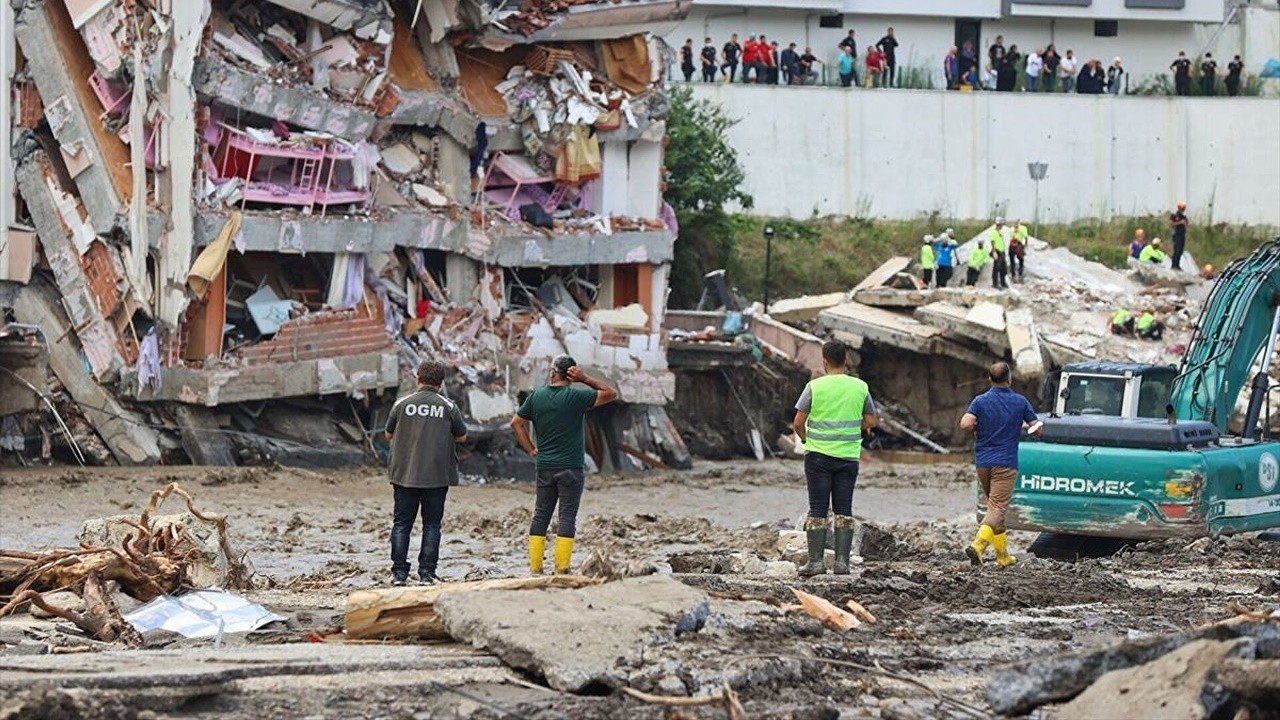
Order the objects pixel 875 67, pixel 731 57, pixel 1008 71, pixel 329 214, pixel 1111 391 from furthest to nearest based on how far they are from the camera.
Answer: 1. pixel 1008 71
2. pixel 875 67
3. pixel 731 57
4. pixel 329 214
5. pixel 1111 391

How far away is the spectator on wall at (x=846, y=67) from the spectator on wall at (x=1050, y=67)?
488 centimetres

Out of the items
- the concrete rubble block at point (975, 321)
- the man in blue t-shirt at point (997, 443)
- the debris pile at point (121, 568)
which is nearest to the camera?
the debris pile at point (121, 568)

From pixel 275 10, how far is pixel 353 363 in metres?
5.11

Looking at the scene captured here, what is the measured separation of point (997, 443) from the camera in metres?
16.4

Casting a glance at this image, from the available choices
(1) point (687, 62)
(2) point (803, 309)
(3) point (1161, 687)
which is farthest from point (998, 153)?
(3) point (1161, 687)

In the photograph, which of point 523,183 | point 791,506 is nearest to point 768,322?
point 523,183

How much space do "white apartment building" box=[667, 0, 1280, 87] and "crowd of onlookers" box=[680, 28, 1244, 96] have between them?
1.67 feet

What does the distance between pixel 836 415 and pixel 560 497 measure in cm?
203

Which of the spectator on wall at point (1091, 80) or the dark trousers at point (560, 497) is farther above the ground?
the spectator on wall at point (1091, 80)

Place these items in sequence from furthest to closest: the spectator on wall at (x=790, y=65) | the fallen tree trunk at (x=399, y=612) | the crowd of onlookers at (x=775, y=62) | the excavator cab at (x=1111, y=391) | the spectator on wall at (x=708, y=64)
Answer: the spectator on wall at (x=790, y=65) → the crowd of onlookers at (x=775, y=62) → the spectator on wall at (x=708, y=64) → the excavator cab at (x=1111, y=391) → the fallen tree trunk at (x=399, y=612)

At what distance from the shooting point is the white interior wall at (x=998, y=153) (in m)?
48.9

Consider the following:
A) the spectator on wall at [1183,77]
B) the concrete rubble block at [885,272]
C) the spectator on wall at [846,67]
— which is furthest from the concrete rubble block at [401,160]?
the spectator on wall at [1183,77]

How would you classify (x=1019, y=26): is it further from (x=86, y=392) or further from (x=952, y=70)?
(x=86, y=392)

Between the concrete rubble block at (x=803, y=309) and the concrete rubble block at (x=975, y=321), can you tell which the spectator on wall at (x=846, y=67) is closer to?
the concrete rubble block at (x=803, y=309)
